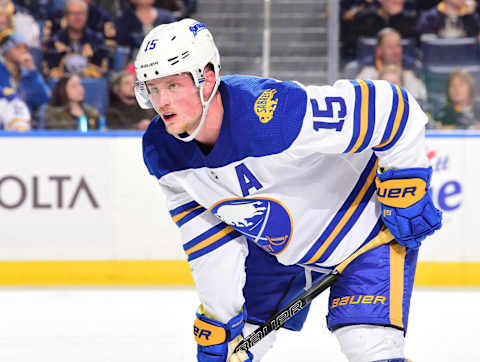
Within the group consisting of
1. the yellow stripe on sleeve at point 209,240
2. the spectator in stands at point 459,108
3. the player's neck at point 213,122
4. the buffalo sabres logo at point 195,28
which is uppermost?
the buffalo sabres logo at point 195,28

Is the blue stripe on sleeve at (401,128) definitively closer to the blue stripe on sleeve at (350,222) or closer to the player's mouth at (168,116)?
the blue stripe on sleeve at (350,222)

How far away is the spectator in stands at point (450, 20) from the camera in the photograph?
5816 mm

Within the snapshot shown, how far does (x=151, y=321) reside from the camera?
372 centimetres

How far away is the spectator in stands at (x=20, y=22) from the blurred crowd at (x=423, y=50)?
223 centimetres

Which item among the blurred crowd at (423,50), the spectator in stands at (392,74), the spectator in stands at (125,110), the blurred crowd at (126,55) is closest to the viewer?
the spectator in stands at (125,110)

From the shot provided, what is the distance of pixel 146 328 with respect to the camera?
141 inches

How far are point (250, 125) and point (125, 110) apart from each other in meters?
3.30

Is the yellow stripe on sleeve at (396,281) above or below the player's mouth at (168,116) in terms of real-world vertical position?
below

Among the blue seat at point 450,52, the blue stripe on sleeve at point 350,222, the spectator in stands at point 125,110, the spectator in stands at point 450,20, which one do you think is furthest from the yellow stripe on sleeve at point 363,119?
the spectator in stands at point 450,20

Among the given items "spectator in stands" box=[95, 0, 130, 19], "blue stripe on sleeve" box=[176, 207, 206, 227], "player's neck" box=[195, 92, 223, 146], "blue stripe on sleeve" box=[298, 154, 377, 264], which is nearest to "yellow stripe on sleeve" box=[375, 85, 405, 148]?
"blue stripe on sleeve" box=[298, 154, 377, 264]

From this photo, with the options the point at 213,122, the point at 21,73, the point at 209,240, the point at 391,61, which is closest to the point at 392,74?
the point at 391,61

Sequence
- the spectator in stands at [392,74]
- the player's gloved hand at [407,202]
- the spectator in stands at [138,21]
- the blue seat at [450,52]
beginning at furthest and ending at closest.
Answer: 1. the spectator in stands at [138,21]
2. the blue seat at [450,52]
3. the spectator in stands at [392,74]
4. the player's gloved hand at [407,202]

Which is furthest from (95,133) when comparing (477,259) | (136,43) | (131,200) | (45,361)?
(477,259)

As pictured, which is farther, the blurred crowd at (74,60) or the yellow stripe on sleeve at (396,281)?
the blurred crowd at (74,60)
